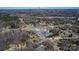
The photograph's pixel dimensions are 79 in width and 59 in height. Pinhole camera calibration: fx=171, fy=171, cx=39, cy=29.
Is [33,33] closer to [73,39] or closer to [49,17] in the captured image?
[49,17]
